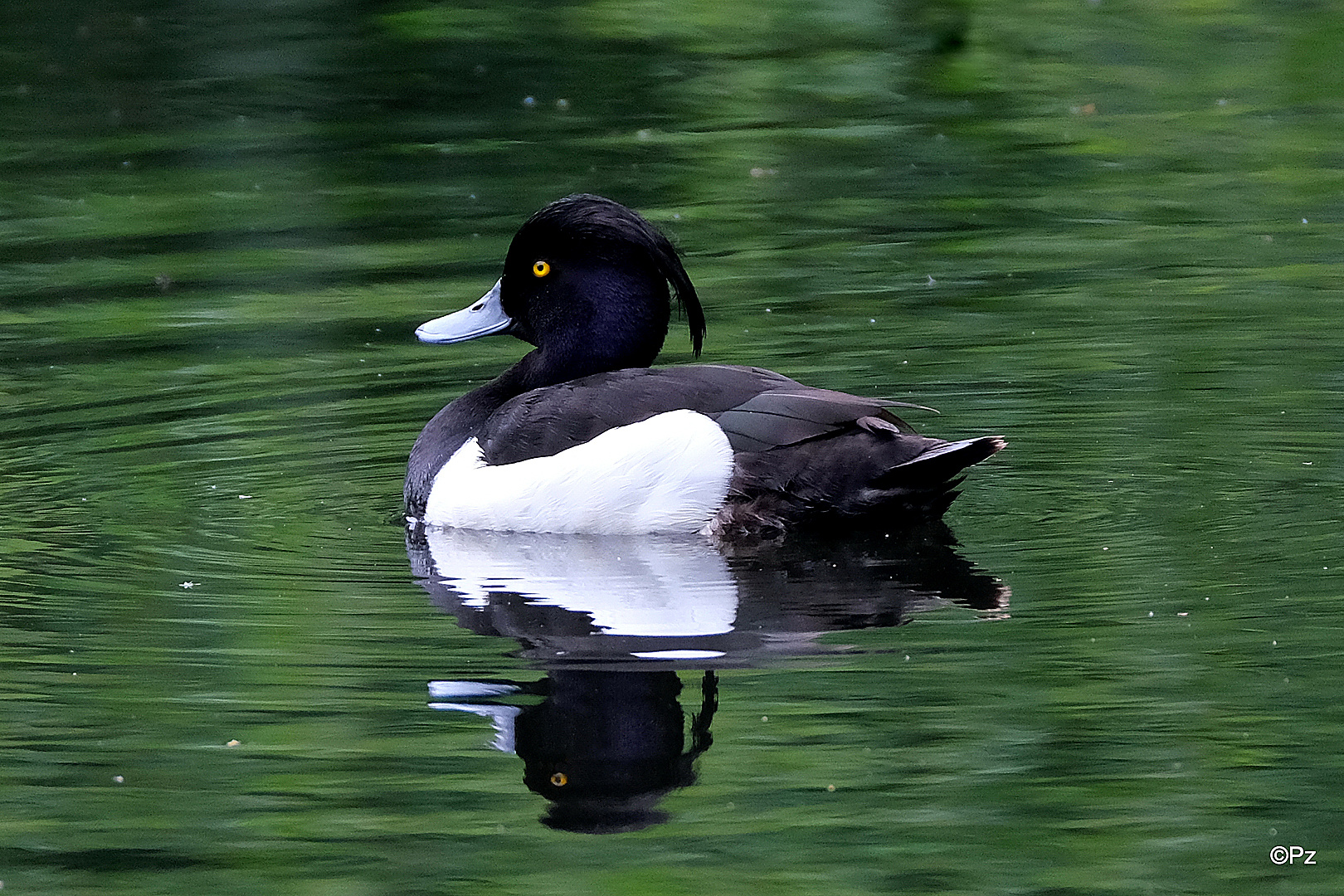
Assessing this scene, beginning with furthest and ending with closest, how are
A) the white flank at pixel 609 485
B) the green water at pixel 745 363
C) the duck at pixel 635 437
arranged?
the white flank at pixel 609 485 < the duck at pixel 635 437 < the green water at pixel 745 363

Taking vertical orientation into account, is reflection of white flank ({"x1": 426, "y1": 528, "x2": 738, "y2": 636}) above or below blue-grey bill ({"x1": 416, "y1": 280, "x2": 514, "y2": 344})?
below

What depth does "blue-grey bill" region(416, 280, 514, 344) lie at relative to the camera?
7.75 meters

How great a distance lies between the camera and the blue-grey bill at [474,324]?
25.4 feet

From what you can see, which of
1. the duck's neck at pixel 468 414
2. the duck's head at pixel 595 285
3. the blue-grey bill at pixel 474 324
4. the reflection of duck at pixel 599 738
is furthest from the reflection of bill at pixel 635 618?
the blue-grey bill at pixel 474 324

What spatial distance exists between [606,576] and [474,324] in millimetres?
1619

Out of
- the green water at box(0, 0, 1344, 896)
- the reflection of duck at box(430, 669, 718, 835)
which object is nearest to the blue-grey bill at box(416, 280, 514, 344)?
the green water at box(0, 0, 1344, 896)

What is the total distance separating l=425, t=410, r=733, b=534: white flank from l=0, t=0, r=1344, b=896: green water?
1.32 ft

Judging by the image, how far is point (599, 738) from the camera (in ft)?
16.6

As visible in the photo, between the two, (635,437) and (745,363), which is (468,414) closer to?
(635,437)

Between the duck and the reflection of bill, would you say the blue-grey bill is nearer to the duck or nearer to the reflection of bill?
the duck

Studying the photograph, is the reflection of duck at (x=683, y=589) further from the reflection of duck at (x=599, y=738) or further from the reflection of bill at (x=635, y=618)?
the reflection of duck at (x=599, y=738)

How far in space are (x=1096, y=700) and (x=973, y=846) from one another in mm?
828

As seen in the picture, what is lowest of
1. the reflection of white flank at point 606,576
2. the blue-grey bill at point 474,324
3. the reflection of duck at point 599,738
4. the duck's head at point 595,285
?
the reflection of white flank at point 606,576

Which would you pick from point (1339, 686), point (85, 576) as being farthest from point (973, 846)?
point (85, 576)
